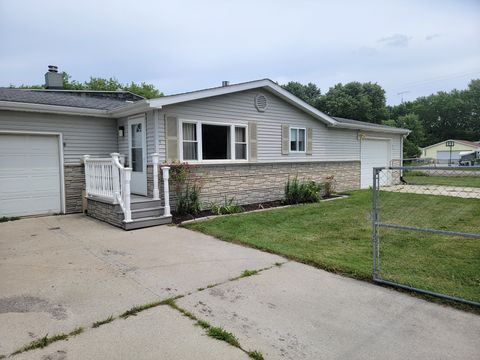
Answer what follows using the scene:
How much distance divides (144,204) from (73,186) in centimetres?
274

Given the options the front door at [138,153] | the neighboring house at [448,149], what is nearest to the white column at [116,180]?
the front door at [138,153]

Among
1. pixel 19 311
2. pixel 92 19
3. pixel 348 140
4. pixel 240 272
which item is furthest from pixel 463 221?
pixel 92 19

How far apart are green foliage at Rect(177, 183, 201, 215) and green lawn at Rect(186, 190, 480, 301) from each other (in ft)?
3.03

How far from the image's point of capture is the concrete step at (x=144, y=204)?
7.50 metres

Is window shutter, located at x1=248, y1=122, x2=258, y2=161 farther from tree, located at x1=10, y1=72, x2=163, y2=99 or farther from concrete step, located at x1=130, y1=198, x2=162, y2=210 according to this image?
tree, located at x1=10, y1=72, x2=163, y2=99

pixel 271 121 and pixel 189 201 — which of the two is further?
pixel 271 121

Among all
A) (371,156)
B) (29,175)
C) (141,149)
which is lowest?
(29,175)

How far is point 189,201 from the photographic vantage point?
27.5 feet

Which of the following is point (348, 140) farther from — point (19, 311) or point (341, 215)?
point (19, 311)

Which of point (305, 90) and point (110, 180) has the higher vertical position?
point (305, 90)

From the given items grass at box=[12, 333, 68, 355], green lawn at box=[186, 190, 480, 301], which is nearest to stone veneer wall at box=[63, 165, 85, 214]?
green lawn at box=[186, 190, 480, 301]

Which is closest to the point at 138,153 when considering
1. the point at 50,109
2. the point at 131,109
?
the point at 131,109

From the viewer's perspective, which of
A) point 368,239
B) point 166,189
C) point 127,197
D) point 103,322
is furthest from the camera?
point 166,189

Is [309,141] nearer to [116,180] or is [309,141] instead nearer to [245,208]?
[245,208]
